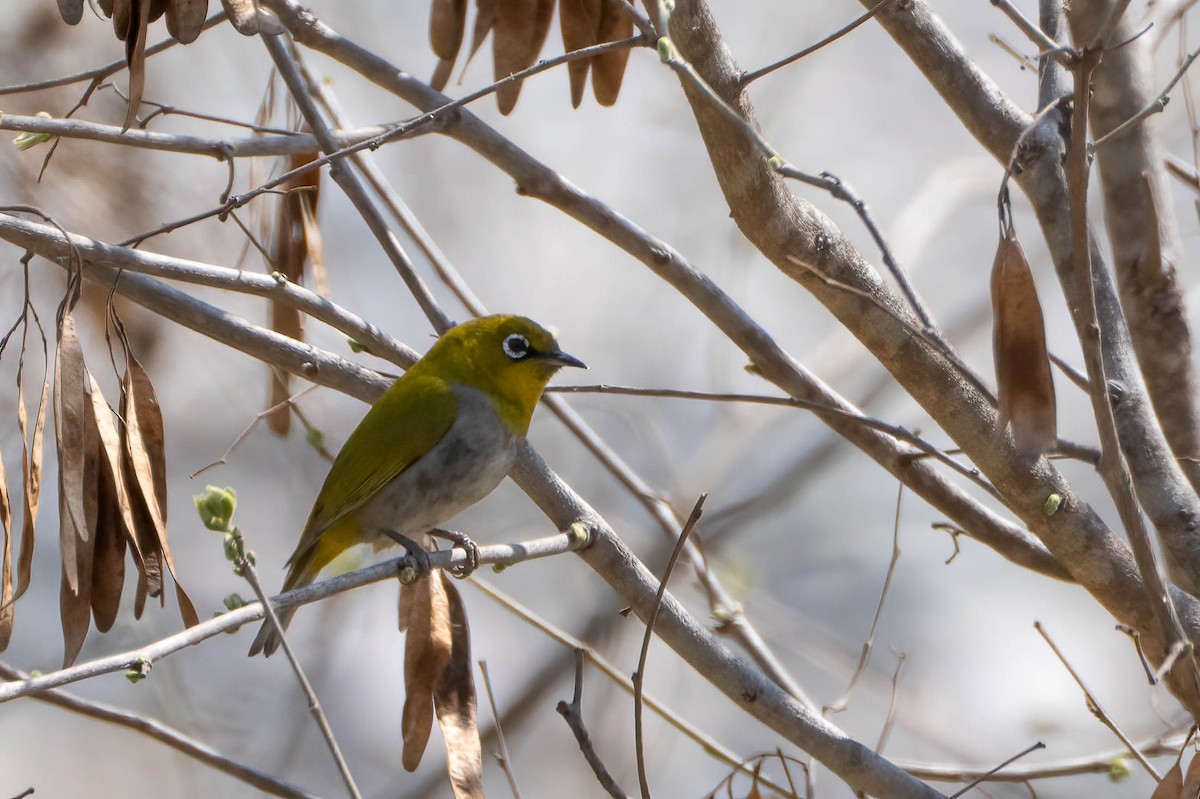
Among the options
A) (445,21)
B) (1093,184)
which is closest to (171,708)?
(445,21)

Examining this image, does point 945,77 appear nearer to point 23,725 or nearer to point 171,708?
point 171,708

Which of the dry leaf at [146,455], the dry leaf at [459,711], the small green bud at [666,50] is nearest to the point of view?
the small green bud at [666,50]

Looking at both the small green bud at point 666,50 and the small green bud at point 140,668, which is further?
the small green bud at point 666,50

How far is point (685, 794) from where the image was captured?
7.76 meters

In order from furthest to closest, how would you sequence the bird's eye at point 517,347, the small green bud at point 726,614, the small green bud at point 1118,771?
the bird's eye at point 517,347
the small green bud at point 726,614
the small green bud at point 1118,771

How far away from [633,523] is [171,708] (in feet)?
9.94

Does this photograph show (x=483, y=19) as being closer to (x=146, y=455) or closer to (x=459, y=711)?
(x=146, y=455)

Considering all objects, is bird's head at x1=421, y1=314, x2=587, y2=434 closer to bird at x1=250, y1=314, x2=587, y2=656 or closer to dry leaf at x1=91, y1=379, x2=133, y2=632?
bird at x1=250, y1=314, x2=587, y2=656

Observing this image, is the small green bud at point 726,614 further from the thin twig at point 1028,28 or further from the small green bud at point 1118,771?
the thin twig at point 1028,28

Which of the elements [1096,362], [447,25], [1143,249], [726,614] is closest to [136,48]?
[447,25]

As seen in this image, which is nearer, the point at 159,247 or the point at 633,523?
the point at 159,247

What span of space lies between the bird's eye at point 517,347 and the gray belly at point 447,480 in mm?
211

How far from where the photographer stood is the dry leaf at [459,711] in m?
3.24

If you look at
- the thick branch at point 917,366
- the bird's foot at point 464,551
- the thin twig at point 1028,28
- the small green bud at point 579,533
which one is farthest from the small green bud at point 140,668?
the thin twig at point 1028,28
